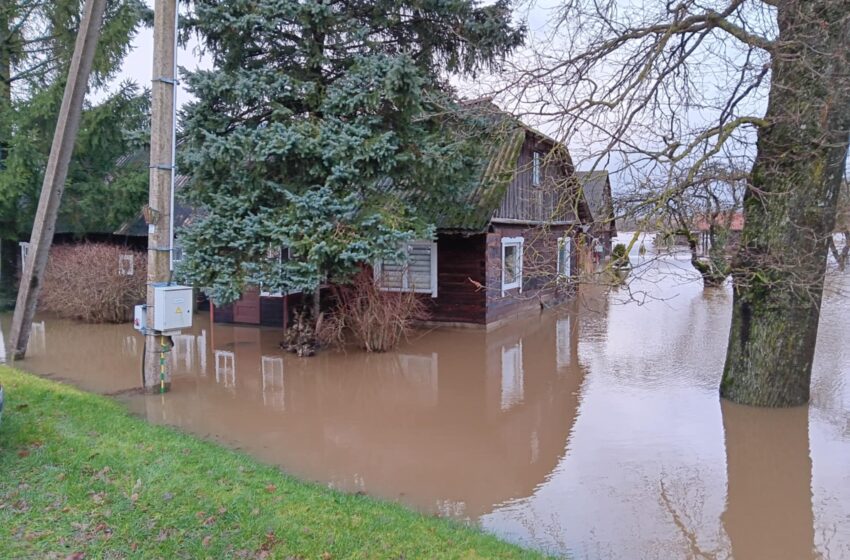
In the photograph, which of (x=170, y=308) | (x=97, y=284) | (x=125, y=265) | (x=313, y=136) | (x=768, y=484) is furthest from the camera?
(x=125, y=265)

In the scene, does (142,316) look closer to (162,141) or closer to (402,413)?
(162,141)

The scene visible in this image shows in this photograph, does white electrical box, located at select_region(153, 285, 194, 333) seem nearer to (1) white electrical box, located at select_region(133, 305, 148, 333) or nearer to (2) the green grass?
(1) white electrical box, located at select_region(133, 305, 148, 333)

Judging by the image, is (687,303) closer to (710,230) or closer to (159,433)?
(710,230)

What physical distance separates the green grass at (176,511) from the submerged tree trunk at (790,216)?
190 inches

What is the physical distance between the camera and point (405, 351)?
39.3 ft

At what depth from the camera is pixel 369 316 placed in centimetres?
1155

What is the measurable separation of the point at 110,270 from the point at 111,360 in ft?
14.4

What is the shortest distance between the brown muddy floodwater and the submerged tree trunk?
1.46ft

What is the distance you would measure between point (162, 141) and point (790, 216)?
8022mm

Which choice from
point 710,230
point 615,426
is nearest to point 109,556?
point 615,426

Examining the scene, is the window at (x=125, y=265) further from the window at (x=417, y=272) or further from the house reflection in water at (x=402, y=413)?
the window at (x=417, y=272)

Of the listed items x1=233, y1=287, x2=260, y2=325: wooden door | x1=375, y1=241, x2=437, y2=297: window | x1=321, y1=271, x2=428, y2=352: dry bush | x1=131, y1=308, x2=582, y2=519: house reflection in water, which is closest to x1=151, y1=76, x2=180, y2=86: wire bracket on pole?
x1=131, y1=308, x2=582, y2=519: house reflection in water

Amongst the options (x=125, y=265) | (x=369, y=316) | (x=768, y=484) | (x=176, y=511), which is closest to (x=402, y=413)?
(x=369, y=316)

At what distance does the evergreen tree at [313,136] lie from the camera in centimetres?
996
